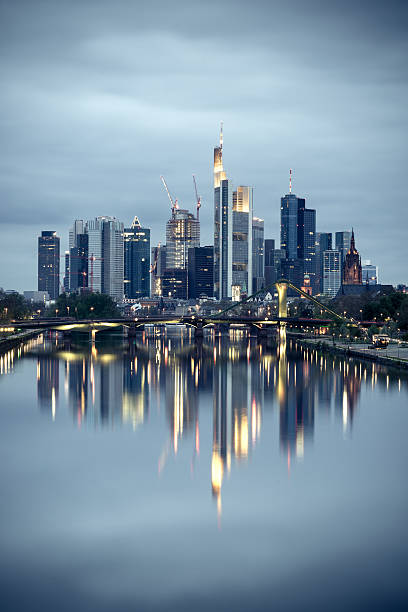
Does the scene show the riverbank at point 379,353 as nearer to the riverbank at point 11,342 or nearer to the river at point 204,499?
the river at point 204,499

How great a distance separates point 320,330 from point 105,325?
40.9 m

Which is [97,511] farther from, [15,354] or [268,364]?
[15,354]

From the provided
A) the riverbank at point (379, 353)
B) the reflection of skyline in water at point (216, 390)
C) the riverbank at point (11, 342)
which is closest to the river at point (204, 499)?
the reflection of skyline in water at point (216, 390)

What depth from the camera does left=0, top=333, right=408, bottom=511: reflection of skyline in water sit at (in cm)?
4278

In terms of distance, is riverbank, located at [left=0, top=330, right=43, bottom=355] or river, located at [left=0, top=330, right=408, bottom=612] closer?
river, located at [left=0, top=330, right=408, bottom=612]

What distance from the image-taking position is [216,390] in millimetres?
63469

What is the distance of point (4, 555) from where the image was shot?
23.2 metres

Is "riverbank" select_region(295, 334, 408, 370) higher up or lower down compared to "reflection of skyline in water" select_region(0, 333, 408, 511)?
higher up

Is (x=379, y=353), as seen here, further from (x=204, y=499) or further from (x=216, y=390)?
(x=204, y=499)

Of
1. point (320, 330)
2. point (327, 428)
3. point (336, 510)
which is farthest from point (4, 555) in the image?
point (320, 330)

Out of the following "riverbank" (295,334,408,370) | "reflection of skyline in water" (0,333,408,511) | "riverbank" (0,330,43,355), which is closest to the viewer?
"reflection of skyline in water" (0,333,408,511)

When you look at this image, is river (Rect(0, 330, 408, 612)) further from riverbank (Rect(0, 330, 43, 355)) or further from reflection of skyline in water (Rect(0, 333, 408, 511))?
riverbank (Rect(0, 330, 43, 355))

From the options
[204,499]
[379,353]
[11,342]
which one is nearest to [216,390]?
[379,353]

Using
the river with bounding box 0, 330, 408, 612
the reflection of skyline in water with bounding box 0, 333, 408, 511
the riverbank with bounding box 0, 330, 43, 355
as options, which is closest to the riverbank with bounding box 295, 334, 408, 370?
the reflection of skyline in water with bounding box 0, 333, 408, 511
